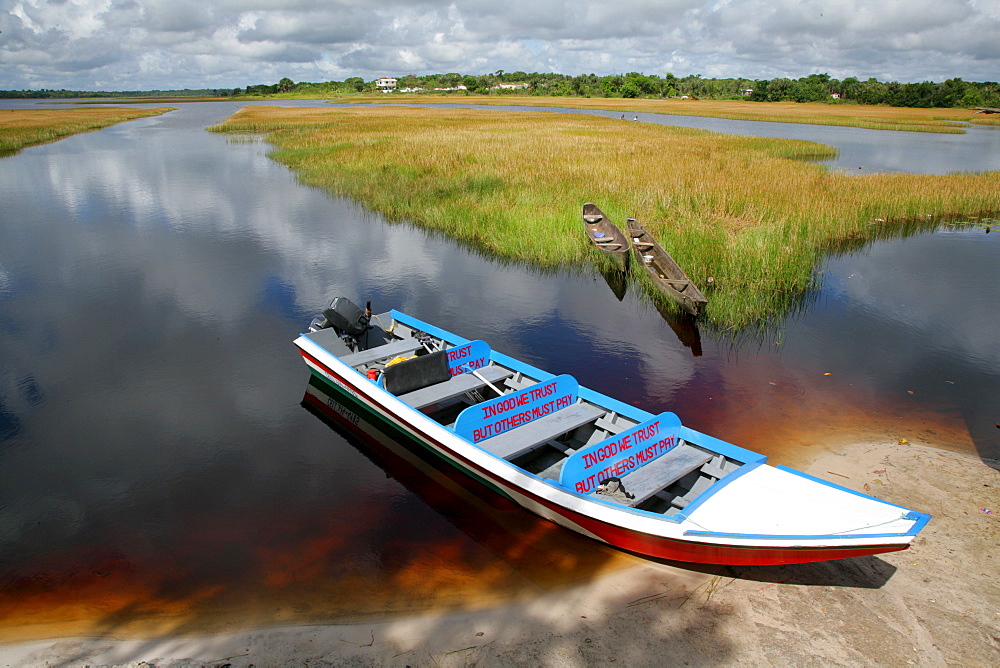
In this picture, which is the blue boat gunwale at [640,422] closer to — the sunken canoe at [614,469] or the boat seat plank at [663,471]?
the sunken canoe at [614,469]

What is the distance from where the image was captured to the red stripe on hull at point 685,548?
6.02m

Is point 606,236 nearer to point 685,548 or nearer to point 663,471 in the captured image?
point 663,471

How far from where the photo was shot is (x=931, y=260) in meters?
19.8

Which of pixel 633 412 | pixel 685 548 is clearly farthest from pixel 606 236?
pixel 685 548

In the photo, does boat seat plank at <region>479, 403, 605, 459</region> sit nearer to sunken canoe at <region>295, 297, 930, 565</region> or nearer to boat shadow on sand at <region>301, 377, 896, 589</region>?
sunken canoe at <region>295, 297, 930, 565</region>

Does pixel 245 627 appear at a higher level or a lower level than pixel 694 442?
lower

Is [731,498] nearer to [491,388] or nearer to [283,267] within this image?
[491,388]

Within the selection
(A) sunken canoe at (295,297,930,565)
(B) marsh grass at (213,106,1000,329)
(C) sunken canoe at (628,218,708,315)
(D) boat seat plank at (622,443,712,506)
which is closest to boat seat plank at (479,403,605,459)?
(A) sunken canoe at (295,297,930,565)

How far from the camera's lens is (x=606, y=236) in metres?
19.4

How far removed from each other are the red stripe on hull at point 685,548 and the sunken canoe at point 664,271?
8.34m

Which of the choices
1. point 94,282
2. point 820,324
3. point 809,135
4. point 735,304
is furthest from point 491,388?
point 809,135

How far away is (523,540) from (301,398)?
5.48 m

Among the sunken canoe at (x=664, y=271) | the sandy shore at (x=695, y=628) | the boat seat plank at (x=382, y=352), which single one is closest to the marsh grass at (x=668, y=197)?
the sunken canoe at (x=664, y=271)

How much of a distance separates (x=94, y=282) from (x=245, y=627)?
46.2ft
